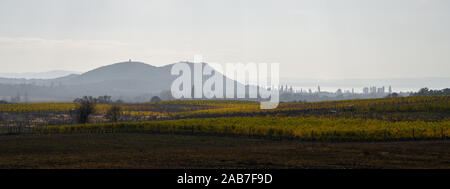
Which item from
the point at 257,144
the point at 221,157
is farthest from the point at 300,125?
the point at 221,157

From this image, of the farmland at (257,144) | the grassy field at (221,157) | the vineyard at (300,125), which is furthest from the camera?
the vineyard at (300,125)

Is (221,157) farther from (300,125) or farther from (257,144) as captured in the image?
(300,125)

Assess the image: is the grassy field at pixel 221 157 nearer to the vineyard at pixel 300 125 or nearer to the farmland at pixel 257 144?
the farmland at pixel 257 144

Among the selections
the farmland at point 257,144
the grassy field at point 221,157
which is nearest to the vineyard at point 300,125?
the farmland at point 257,144

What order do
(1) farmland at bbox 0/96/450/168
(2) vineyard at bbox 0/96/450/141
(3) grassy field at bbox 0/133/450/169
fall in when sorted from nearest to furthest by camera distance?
1. (3) grassy field at bbox 0/133/450/169
2. (1) farmland at bbox 0/96/450/168
3. (2) vineyard at bbox 0/96/450/141

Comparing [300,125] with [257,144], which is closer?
[257,144]

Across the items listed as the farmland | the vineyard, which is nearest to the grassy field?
the farmland

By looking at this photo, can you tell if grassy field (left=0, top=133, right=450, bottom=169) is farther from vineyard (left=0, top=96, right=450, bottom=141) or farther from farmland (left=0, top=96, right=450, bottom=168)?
vineyard (left=0, top=96, right=450, bottom=141)

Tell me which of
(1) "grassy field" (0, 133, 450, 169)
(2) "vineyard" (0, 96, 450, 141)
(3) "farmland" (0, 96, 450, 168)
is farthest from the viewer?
(2) "vineyard" (0, 96, 450, 141)

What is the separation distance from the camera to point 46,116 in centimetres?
10262

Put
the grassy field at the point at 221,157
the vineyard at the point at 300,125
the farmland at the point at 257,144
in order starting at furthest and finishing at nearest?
1. the vineyard at the point at 300,125
2. the farmland at the point at 257,144
3. the grassy field at the point at 221,157
